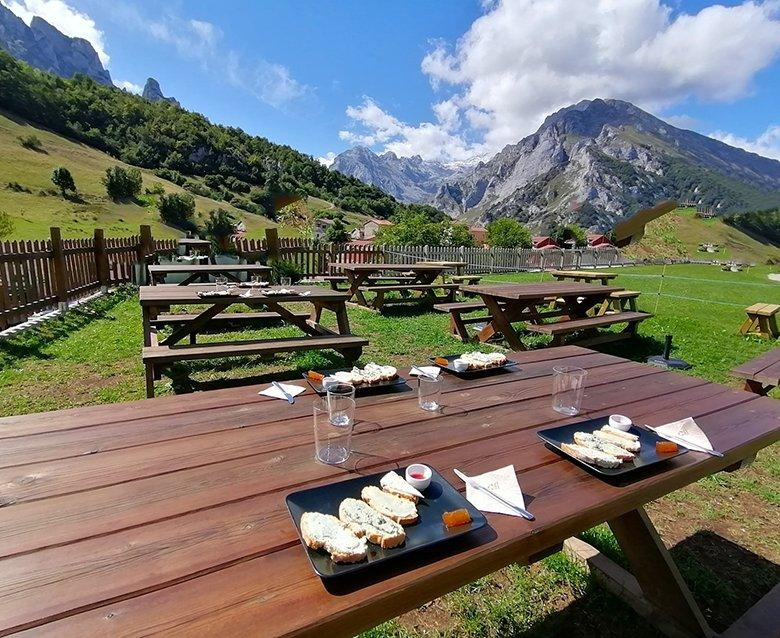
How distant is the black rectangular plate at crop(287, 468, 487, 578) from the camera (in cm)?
80

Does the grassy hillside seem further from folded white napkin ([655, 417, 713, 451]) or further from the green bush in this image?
folded white napkin ([655, 417, 713, 451])

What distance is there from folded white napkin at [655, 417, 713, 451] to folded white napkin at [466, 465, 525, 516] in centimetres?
70

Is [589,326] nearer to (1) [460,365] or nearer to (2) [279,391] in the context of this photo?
(1) [460,365]

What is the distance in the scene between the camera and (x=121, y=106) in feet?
239

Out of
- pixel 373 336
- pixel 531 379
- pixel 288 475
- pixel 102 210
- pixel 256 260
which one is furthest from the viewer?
pixel 102 210

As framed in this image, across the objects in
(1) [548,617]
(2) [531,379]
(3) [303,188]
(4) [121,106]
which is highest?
(4) [121,106]

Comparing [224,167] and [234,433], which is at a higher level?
[224,167]

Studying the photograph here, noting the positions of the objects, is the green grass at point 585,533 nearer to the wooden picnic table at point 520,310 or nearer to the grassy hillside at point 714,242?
the wooden picnic table at point 520,310

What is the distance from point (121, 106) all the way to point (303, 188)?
33757mm

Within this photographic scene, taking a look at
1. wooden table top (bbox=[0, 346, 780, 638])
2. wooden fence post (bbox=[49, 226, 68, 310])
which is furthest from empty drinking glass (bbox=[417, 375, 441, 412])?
wooden fence post (bbox=[49, 226, 68, 310])

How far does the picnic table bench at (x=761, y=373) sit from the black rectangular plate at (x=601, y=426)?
2870mm

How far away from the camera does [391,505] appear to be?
3.16ft

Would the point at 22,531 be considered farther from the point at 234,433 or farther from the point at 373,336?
the point at 373,336

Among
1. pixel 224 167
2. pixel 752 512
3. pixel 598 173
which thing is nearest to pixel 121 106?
pixel 224 167
